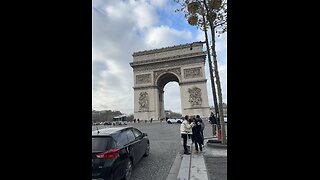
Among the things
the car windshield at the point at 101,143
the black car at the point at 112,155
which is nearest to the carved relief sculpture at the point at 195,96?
the black car at the point at 112,155

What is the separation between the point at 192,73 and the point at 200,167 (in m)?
33.2

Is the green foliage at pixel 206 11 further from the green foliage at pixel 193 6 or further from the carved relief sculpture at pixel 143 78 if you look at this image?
the carved relief sculpture at pixel 143 78

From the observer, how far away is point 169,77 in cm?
4391

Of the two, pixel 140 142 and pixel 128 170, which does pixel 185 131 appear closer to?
pixel 140 142

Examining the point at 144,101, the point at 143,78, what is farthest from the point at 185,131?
the point at 143,78

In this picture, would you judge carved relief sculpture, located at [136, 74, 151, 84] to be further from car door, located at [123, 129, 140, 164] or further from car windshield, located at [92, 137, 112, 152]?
car windshield, located at [92, 137, 112, 152]

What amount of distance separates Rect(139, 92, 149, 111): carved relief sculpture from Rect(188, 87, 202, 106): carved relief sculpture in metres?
8.08

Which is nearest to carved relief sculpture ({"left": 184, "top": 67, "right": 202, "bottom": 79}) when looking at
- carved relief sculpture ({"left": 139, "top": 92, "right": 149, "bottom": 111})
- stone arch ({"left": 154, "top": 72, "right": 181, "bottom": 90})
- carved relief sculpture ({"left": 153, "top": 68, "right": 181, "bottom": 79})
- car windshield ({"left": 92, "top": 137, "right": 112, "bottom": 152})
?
carved relief sculpture ({"left": 153, "top": 68, "right": 181, "bottom": 79})
